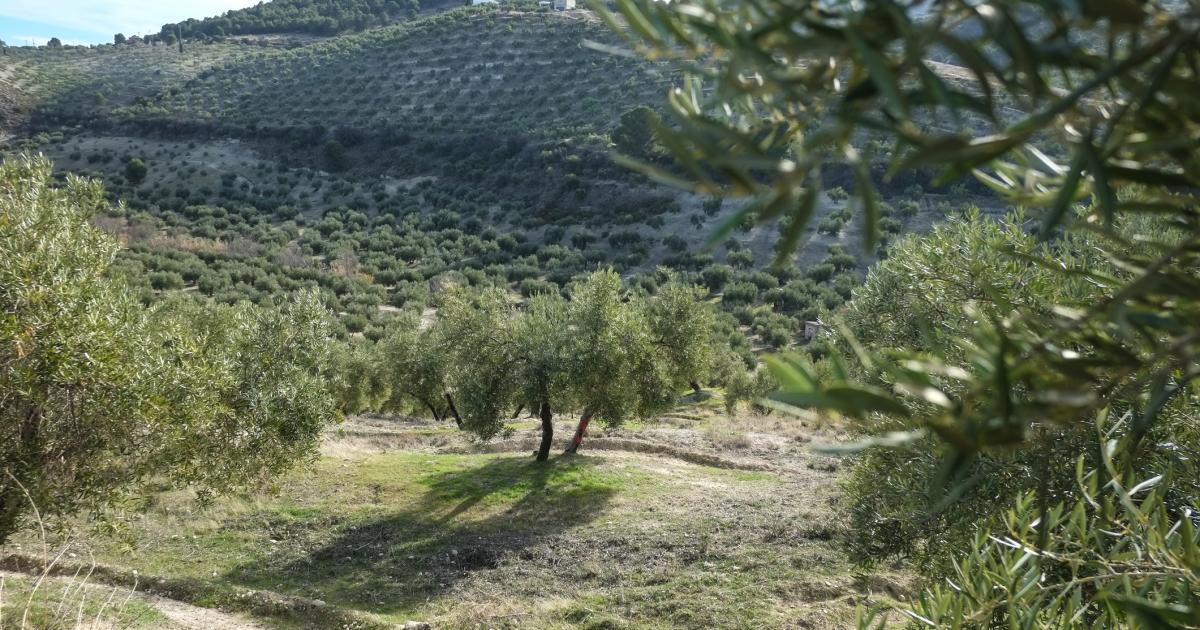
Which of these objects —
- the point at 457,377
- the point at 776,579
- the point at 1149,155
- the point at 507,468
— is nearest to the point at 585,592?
the point at 776,579

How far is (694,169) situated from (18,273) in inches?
293

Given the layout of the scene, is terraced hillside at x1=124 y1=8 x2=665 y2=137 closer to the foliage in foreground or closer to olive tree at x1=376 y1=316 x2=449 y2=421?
olive tree at x1=376 y1=316 x2=449 y2=421

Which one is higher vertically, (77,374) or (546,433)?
(77,374)

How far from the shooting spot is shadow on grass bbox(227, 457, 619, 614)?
42.5ft

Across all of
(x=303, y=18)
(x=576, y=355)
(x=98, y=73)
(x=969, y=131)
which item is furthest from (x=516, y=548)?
(x=303, y=18)

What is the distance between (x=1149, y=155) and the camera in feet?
3.34

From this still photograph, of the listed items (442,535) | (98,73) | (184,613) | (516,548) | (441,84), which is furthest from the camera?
(98,73)

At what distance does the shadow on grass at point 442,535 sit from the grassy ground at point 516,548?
4 cm

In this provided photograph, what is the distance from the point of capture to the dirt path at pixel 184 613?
35.4 feet

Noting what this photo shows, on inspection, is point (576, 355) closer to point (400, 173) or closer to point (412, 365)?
point (412, 365)

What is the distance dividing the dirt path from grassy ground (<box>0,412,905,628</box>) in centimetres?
26

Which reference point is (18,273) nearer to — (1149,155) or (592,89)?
(1149,155)

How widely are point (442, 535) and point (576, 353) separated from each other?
5.58 m

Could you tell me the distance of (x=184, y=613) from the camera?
37.1ft
